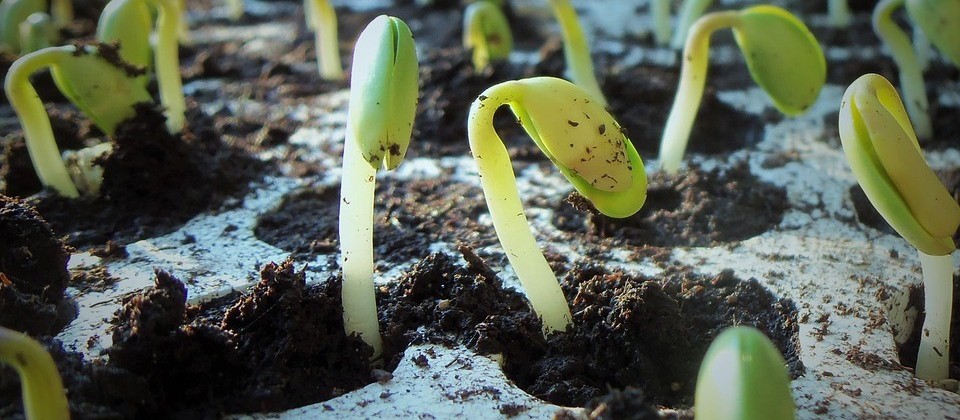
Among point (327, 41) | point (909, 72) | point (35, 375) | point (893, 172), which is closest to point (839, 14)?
point (909, 72)

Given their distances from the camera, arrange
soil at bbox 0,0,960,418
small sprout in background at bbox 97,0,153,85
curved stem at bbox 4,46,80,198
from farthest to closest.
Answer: small sprout in background at bbox 97,0,153,85, curved stem at bbox 4,46,80,198, soil at bbox 0,0,960,418

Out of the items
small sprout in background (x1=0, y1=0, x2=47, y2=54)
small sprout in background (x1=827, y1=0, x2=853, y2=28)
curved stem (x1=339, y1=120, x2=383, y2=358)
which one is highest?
small sprout in background (x1=0, y1=0, x2=47, y2=54)

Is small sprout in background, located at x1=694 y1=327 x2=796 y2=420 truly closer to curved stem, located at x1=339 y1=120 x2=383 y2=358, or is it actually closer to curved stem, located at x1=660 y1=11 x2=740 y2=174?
curved stem, located at x1=339 y1=120 x2=383 y2=358

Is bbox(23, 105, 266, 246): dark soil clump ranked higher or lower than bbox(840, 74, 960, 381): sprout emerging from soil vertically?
higher

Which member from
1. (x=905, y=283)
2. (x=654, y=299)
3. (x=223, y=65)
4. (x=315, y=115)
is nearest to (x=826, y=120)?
(x=905, y=283)

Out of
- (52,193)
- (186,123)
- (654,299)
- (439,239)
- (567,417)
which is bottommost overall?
(567,417)

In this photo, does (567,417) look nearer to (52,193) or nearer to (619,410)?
(619,410)

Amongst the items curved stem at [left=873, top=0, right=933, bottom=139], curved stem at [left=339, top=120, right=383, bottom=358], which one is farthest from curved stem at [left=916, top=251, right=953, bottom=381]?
curved stem at [left=873, top=0, right=933, bottom=139]

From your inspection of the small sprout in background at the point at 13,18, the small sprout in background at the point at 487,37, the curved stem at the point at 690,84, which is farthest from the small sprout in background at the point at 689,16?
the small sprout in background at the point at 13,18
